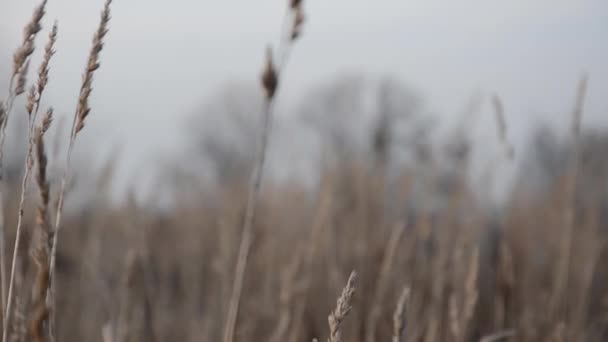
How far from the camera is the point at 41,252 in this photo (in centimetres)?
49

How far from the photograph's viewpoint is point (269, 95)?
1.86ft

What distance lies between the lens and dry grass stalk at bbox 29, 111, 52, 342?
478 mm

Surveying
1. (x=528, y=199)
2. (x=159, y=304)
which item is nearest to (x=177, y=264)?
(x=159, y=304)

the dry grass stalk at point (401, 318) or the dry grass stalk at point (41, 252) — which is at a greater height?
the dry grass stalk at point (41, 252)

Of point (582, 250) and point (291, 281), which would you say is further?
point (582, 250)

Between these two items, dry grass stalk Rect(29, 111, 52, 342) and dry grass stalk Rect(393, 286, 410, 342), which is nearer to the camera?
dry grass stalk Rect(29, 111, 52, 342)

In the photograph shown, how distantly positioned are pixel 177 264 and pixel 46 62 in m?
3.48

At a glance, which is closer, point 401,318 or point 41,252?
point 41,252

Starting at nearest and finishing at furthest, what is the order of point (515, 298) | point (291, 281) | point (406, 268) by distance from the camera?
1. point (291, 281)
2. point (406, 268)
3. point (515, 298)

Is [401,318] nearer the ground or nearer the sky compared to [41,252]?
nearer the ground

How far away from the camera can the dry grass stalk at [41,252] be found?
0.48 metres

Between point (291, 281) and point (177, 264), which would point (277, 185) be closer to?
point (177, 264)

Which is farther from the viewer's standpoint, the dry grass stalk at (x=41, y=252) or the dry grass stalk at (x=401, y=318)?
the dry grass stalk at (x=401, y=318)

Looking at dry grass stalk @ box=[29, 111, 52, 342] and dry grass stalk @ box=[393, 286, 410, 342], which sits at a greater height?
dry grass stalk @ box=[29, 111, 52, 342]
